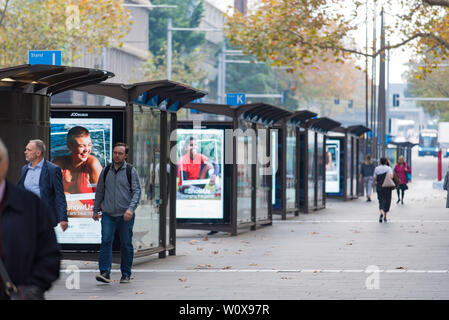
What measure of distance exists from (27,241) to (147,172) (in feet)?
30.6

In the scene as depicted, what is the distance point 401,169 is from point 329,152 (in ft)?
9.51

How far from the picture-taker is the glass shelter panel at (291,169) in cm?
2508

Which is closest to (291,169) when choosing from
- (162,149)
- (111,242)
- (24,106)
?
(162,149)

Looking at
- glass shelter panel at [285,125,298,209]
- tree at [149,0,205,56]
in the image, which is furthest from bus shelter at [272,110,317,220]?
tree at [149,0,205,56]

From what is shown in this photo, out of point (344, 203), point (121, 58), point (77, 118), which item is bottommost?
point (344, 203)

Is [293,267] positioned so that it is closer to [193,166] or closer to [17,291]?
[193,166]

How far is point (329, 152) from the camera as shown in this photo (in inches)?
1356

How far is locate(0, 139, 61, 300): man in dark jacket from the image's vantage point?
15.6ft

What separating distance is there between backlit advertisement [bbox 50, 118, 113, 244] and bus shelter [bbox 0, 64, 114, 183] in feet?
8.37

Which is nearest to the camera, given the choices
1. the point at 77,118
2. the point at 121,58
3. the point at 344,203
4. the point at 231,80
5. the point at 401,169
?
the point at 77,118

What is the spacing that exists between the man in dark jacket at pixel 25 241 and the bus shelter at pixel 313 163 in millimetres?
22508

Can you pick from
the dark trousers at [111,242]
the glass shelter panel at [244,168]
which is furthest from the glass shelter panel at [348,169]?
the dark trousers at [111,242]

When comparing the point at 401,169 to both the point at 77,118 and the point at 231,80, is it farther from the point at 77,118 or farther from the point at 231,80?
the point at 231,80

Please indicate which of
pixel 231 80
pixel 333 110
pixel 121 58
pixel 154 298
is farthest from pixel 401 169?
pixel 333 110
